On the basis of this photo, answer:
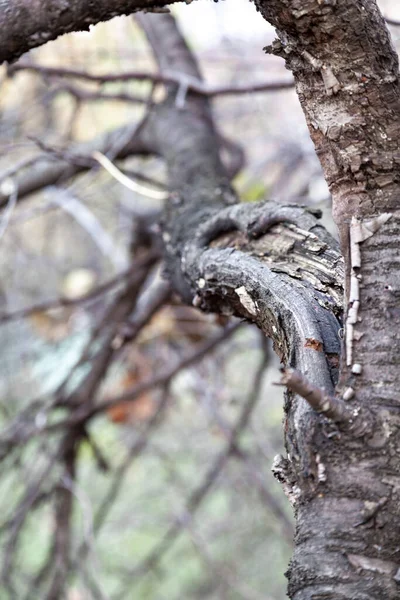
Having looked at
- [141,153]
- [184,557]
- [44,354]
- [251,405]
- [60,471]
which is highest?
[141,153]

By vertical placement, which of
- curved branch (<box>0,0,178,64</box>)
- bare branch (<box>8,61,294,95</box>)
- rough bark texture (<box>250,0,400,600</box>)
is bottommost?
rough bark texture (<box>250,0,400,600</box>)

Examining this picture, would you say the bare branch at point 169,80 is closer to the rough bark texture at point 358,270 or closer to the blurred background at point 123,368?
the blurred background at point 123,368

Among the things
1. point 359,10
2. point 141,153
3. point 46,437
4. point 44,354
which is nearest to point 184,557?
point 44,354

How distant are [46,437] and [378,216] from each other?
1.55m

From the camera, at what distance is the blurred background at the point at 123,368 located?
1.97 meters

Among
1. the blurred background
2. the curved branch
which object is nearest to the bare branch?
the blurred background

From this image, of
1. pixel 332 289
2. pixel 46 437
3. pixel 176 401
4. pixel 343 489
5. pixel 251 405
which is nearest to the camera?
pixel 343 489

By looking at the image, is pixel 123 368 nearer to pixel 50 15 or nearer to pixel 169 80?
pixel 169 80

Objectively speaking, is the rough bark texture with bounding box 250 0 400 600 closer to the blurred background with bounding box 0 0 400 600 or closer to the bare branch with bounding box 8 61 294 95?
the blurred background with bounding box 0 0 400 600

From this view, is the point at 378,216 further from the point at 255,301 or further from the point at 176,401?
the point at 176,401

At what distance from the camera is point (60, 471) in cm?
207

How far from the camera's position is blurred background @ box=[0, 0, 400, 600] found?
1966mm

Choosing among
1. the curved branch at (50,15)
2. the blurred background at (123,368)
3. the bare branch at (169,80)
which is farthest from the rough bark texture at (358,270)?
the bare branch at (169,80)

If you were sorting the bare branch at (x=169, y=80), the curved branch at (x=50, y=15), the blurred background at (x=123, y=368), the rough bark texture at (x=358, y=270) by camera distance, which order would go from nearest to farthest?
the rough bark texture at (x=358, y=270)
the curved branch at (x=50, y=15)
the bare branch at (x=169, y=80)
the blurred background at (x=123, y=368)
